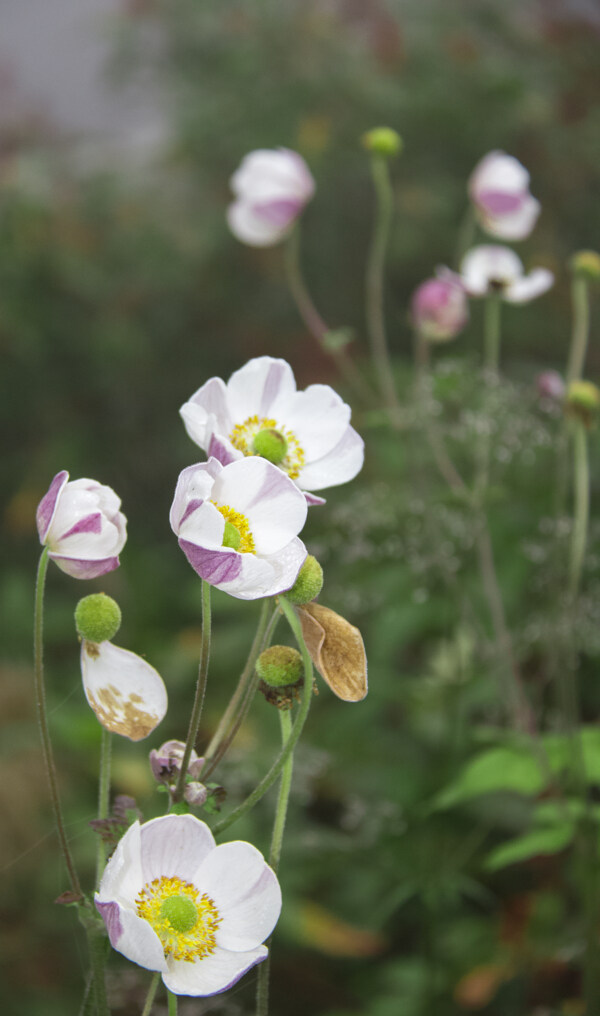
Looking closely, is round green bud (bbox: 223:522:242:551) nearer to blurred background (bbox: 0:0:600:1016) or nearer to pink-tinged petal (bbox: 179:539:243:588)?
pink-tinged petal (bbox: 179:539:243:588)

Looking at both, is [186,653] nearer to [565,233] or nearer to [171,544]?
[171,544]

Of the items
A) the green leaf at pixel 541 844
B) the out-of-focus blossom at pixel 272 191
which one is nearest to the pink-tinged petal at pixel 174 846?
the green leaf at pixel 541 844

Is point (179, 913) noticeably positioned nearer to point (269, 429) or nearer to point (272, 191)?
point (269, 429)

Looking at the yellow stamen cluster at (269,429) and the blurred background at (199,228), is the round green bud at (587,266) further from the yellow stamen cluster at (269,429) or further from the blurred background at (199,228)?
the yellow stamen cluster at (269,429)

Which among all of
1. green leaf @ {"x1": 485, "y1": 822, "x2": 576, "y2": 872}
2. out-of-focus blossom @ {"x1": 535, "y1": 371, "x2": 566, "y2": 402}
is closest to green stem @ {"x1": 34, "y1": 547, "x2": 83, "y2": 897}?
green leaf @ {"x1": 485, "y1": 822, "x2": 576, "y2": 872}

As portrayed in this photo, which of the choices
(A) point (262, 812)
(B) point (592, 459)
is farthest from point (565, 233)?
(A) point (262, 812)

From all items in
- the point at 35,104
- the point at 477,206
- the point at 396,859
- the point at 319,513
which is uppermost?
the point at 35,104
